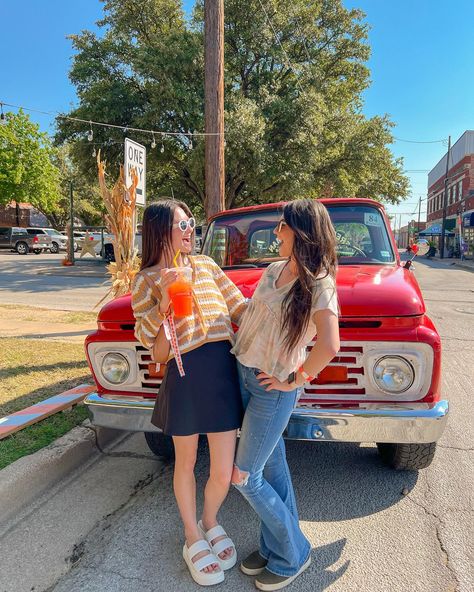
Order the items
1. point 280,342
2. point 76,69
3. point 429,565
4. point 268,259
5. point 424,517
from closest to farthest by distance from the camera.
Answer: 1. point 280,342
2. point 429,565
3. point 424,517
4. point 268,259
5. point 76,69

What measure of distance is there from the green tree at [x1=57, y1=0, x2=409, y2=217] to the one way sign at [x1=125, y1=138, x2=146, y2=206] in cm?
1083

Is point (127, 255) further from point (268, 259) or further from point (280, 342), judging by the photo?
point (280, 342)

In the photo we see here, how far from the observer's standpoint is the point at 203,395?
6.81 ft

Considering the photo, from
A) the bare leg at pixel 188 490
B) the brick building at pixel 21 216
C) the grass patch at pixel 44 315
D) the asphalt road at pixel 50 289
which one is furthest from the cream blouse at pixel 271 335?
the brick building at pixel 21 216

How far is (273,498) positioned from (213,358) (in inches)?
27.4

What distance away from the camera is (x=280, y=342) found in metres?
1.97

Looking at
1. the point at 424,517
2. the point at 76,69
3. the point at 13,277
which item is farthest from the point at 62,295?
the point at 424,517

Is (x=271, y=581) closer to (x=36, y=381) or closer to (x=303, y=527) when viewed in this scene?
(x=303, y=527)

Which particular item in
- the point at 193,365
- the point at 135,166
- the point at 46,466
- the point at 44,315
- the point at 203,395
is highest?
the point at 135,166

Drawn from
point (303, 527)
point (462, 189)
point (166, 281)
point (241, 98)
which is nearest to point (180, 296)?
point (166, 281)

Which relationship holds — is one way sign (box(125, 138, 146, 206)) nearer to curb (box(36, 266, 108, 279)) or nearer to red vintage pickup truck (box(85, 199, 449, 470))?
red vintage pickup truck (box(85, 199, 449, 470))

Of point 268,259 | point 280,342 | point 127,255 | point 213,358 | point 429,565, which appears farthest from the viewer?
point 127,255

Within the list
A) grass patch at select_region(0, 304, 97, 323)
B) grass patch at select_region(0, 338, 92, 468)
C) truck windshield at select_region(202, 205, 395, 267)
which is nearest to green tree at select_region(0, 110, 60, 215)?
grass patch at select_region(0, 304, 97, 323)

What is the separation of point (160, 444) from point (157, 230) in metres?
1.89
